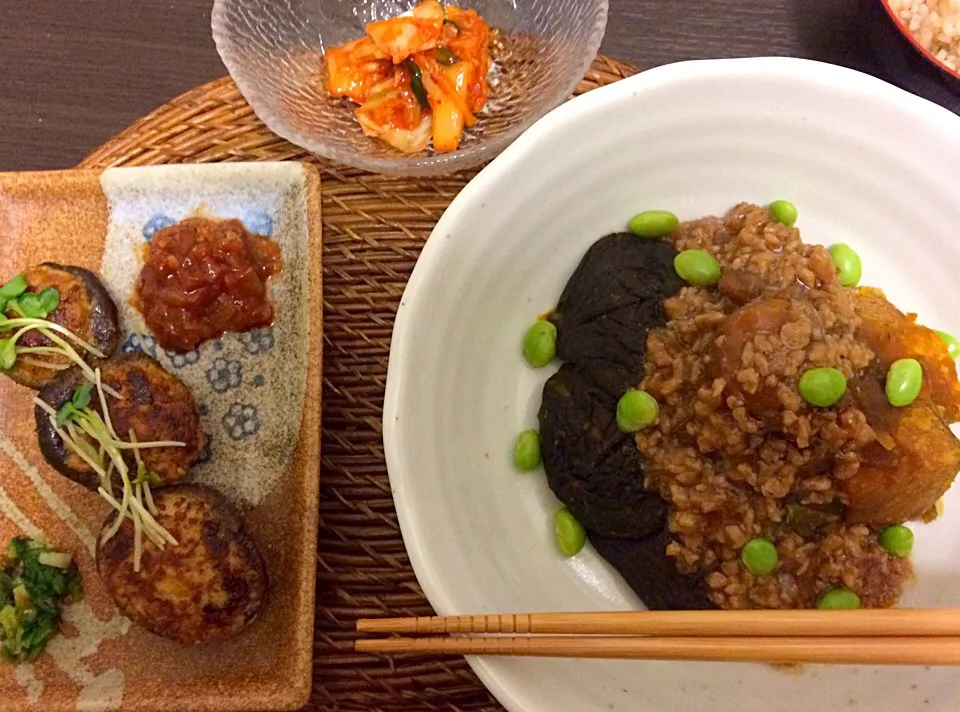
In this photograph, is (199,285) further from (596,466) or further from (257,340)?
(596,466)

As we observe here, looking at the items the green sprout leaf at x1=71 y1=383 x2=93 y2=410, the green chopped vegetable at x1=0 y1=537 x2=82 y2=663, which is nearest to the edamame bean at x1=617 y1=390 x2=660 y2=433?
the green sprout leaf at x1=71 y1=383 x2=93 y2=410

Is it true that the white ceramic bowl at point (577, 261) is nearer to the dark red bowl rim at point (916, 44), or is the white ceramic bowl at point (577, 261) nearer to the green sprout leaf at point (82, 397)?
the dark red bowl rim at point (916, 44)

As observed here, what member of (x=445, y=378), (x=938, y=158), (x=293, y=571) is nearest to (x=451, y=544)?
(x=445, y=378)

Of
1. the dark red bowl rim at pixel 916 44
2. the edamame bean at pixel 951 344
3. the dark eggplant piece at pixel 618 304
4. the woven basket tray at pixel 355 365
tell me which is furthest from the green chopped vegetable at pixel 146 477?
the dark red bowl rim at pixel 916 44

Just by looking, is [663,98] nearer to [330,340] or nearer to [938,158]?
[938,158]

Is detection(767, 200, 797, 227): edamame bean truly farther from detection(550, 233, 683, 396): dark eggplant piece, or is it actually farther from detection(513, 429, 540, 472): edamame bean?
detection(513, 429, 540, 472): edamame bean
